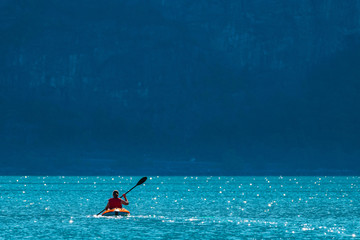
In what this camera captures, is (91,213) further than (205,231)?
Yes

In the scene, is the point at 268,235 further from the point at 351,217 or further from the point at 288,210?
the point at 288,210

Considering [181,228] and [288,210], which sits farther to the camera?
[288,210]

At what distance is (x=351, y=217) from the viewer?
259 feet

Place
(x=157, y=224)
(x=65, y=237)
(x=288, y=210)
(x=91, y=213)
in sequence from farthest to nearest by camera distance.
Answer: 1. (x=288, y=210)
2. (x=91, y=213)
3. (x=157, y=224)
4. (x=65, y=237)

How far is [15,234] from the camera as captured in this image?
Answer: 194 ft

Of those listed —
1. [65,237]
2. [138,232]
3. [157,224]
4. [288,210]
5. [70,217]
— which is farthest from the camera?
[288,210]

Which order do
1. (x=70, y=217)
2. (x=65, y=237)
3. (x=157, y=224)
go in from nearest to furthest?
(x=65, y=237)
(x=157, y=224)
(x=70, y=217)

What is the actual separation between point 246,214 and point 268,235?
2474 cm

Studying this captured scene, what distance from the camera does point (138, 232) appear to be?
199 ft

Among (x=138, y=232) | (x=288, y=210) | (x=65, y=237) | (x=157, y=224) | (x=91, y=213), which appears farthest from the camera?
(x=288, y=210)

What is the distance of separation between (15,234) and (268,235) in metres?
19.9

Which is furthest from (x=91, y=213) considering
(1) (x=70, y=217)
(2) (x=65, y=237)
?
(2) (x=65, y=237)

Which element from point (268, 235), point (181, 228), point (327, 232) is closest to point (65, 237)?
point (181, 228)

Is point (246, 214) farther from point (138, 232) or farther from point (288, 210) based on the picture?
point (138, 232)
